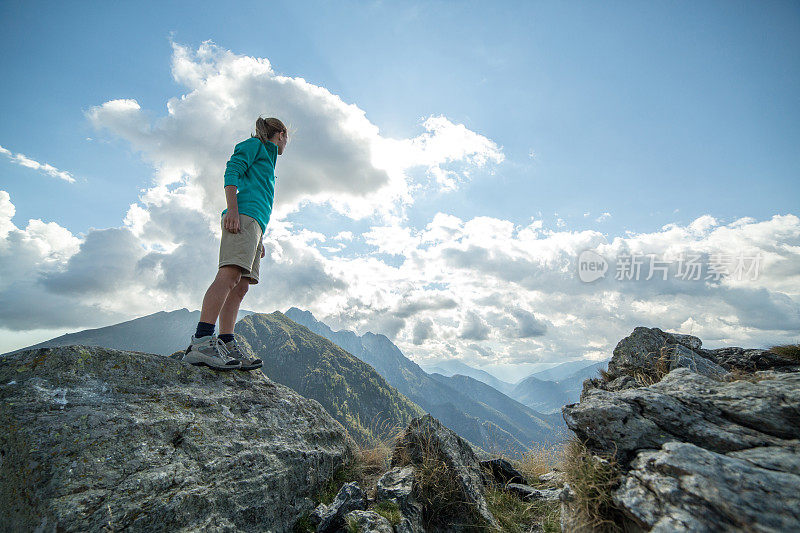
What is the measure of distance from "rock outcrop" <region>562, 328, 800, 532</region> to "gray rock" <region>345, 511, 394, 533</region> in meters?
2.28

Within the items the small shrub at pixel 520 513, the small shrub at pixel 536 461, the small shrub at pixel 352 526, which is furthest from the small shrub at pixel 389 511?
the small shrub at pixel 536 461

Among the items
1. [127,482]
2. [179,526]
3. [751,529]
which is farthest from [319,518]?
[751,529]

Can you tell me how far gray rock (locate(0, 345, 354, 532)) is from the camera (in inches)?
125

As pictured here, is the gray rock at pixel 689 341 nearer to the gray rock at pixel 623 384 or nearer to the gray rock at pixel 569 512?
the gray rock at pixel 623 384

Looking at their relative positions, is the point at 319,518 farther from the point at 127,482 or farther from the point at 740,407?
the point at 740,407

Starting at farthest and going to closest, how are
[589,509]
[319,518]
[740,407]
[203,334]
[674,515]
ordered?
[203,334], [319,518], [740,407], [589,509], [674,515]

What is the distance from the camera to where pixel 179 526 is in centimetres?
350

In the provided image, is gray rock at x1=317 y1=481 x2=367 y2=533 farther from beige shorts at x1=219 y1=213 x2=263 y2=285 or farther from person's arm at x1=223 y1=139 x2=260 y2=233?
person's arm at x1=223 y1=139 x2=260 y2=233

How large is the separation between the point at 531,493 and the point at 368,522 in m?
3.99

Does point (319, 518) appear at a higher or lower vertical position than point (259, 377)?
lower

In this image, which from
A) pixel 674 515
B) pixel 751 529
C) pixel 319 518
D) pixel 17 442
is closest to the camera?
pixel 751 529

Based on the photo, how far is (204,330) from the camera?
5520 millimetres

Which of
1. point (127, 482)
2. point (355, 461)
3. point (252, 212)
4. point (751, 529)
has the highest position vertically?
point (252, 212)

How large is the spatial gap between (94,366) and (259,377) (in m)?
2.63
